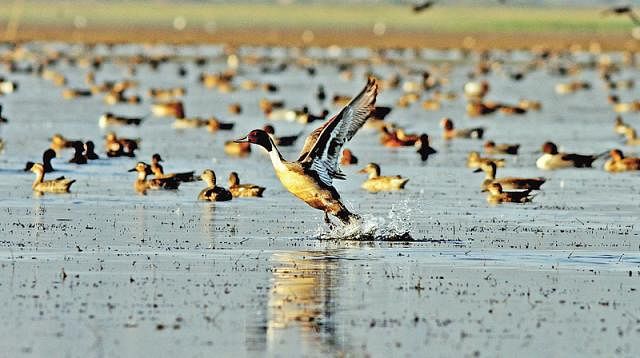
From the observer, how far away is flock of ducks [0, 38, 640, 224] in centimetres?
2002

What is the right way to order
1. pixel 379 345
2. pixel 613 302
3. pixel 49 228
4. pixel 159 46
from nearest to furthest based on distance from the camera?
pixel 379 345
pixel 613 302
pixel 49 228
pixel 159 46

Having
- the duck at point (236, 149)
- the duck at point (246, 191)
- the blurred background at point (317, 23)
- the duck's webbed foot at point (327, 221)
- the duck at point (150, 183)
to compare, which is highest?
the blurred background at point (317, 23)

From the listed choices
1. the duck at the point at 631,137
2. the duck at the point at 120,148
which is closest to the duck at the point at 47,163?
the duck at the point at 120,148

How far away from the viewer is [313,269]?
17.3m

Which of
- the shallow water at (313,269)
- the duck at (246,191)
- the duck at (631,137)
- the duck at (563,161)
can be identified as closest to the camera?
the shallow water at (313,269)

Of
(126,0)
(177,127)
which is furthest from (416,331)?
(126,0)

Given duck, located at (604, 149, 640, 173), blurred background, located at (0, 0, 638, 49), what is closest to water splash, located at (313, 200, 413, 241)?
duck, located at (604, 149, 640, 173)

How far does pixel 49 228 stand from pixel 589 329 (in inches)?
339

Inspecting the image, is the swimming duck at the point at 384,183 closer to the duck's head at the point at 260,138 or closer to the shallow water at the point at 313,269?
the shallow water at the point at 313,269

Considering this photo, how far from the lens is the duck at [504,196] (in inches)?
1011

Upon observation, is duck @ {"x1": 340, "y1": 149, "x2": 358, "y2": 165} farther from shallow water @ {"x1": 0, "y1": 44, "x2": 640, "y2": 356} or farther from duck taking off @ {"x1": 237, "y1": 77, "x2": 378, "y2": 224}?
duck taking off @ {"x1": 237, "y1": 77, "x2": 378, "y2": 224}

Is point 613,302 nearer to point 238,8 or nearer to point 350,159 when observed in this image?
point 350,159

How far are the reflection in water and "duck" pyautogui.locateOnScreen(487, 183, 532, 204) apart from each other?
24.9ft

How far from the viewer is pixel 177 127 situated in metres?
42.7
